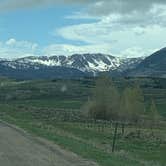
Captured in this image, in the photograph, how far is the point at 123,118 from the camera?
388 feet

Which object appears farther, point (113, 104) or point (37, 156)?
point (113, 104)

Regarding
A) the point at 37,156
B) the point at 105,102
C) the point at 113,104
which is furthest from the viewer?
the point at 105,102

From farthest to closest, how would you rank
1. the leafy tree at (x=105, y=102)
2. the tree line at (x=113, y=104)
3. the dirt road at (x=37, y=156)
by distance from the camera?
the leafy tree at (x=105, y=102) < the tree line at (x=113, y=104) < the dirt road at (x=37, y=156)

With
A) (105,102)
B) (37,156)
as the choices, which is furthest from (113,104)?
(37,156)

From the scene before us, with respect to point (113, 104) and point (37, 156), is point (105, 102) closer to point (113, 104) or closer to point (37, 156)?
point (113, 104)

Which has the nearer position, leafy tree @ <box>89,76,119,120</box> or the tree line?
the tree line

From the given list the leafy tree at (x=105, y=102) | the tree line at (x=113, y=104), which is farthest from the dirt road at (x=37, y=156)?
the leafy tree at (x=105, y=102)

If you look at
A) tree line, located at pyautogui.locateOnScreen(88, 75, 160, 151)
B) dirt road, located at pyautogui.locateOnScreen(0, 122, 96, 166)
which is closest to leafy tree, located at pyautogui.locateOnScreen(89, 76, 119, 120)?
tree line, located at pyautogui.locateOnScreen(88, 75, 160, 151)

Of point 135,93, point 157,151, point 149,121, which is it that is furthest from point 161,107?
point 157,151

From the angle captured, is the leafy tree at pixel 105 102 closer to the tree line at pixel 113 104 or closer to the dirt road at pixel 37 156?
the tree line at pixel 113 104

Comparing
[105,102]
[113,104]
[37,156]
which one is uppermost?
[105,102]

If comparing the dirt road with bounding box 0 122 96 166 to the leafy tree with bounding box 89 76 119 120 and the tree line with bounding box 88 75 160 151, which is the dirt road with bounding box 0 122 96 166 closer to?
the tree line with bounding box 88 75 160 151

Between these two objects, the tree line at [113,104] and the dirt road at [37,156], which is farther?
the tree line at [113,104]

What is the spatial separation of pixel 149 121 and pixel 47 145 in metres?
83.0
